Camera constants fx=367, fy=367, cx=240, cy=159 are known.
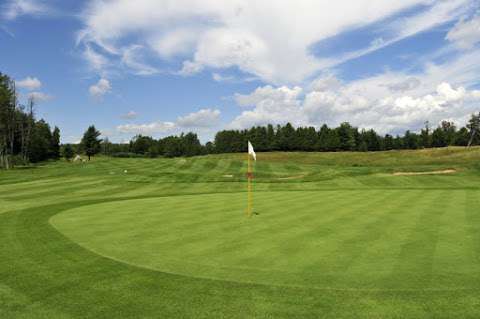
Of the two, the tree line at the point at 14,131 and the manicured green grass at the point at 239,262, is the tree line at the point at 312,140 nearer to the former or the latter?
the tree line at the point at 14,131

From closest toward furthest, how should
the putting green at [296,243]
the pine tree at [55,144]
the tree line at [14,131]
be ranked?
the putting green at [296,243] < the tree line at [14,131] < the pine tree at [55,144]

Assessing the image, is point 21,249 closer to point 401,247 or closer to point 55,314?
point 55,314

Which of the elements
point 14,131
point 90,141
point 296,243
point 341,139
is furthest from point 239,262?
point 341,139

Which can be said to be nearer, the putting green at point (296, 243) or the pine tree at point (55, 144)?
the putting green at point (296, 243)

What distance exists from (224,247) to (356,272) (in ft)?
12.7

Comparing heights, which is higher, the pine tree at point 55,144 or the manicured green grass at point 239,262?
the pine tree at point 55,144

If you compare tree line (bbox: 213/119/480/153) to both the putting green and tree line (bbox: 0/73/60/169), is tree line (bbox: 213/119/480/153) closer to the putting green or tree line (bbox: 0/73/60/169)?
tree line (bbox: 0/73/60/169)

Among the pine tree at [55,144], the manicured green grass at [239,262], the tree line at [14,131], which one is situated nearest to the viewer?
the manicured green grass at [239,262]

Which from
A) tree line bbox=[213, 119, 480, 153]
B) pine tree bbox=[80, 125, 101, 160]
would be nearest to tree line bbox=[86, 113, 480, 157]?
tree line bbox=[213, 119, 480, 153]

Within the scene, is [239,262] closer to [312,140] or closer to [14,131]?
[14,131]

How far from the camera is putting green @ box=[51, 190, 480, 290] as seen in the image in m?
8.40

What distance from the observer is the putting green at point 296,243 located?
8.40 meters

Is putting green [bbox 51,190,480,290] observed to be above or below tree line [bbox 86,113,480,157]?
below

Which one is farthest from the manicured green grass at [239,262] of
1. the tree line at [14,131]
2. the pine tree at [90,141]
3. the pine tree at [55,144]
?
the pine tree at [55,144]
